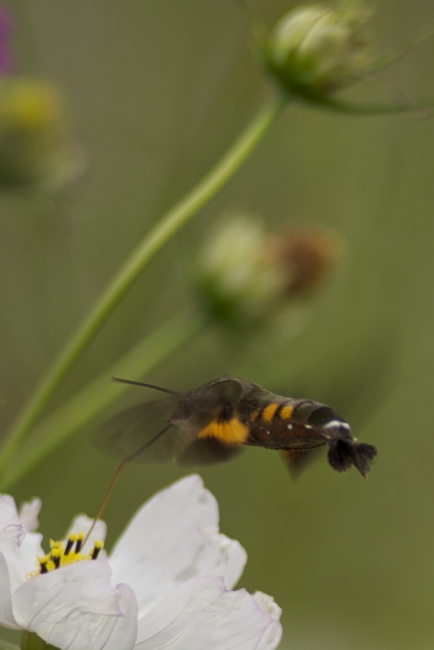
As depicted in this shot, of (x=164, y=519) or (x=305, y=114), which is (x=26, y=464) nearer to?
(x=164, y=519)

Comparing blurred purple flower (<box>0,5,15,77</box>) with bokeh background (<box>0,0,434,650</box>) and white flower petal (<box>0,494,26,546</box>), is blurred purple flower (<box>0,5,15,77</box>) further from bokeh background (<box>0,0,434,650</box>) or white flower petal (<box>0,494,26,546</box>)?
white flower petal (<box>0,494,26,546</box>)

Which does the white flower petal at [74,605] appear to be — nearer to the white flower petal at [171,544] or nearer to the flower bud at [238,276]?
the white flower petal at [171,544]

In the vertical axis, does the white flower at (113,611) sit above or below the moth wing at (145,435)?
below

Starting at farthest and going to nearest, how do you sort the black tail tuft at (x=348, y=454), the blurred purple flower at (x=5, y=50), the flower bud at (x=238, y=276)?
the flower bud at (x=238, y=276) → the blurred purple flower at (x=5, y=50) → the black tail tuft at (x=348, y=454)

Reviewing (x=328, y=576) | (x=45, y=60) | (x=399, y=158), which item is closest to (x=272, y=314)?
(x=399, y=158)

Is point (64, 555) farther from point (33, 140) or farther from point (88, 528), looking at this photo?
point (33, 140)

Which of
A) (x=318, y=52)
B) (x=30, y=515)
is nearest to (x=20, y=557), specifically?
(x=30, y=515)

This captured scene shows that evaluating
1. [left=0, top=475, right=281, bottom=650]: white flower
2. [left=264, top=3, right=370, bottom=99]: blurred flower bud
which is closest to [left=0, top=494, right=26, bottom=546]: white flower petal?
[left=0, top=475, right=281, bottom=650]: white flower

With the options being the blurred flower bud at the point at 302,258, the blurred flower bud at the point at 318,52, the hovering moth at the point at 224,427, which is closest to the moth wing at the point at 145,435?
the hovering moth at the point at 224,427
